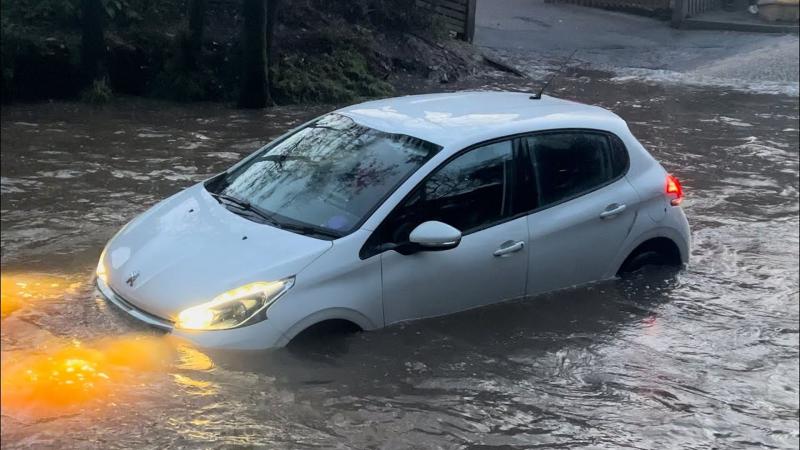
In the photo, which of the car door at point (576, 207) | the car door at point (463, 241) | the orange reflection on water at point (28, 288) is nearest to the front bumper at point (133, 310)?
the orange reflection on water at point (28, 288)

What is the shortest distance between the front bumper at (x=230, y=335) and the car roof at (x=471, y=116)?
65.2 inches

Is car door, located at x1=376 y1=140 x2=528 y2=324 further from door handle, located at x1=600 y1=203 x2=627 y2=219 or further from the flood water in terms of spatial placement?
door handle, located at x1=600 y1=203 x2=627 y2=219

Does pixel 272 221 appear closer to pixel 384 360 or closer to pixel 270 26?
pixel 384 360

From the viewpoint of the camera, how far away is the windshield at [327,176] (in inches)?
204

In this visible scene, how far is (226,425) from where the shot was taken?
160 inches

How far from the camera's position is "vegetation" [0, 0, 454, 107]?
14.4 ft

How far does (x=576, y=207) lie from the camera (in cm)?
593

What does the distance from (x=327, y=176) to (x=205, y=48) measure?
7.16 metres

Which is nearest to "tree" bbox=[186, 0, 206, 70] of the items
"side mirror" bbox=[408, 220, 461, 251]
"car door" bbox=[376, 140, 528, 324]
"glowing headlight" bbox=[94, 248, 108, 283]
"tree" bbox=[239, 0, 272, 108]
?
"tree" bbox=[239, 0, 272, 108]

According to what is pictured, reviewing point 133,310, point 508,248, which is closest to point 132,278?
point 133,310

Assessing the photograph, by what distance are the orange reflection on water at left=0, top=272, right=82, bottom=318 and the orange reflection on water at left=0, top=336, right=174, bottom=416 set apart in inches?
6.0

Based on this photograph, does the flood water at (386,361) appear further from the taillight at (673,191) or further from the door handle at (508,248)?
the taillight at (673,191)

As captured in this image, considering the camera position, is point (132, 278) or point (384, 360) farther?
point (384, 360)

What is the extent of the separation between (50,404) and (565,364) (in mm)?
3116
